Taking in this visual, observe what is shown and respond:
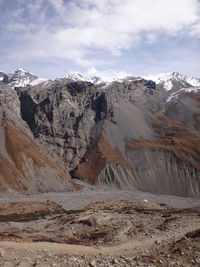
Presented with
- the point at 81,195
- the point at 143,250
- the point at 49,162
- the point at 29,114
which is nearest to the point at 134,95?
the point at 29,114

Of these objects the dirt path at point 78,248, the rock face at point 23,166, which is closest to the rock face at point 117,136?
the rock face at point 23,166

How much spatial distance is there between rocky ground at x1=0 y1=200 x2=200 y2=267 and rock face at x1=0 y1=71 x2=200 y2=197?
36876 mm

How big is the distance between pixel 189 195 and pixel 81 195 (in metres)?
25.8

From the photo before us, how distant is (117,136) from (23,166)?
3127 centimetres

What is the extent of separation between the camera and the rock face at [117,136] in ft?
323

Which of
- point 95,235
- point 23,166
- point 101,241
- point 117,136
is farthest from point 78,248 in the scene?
point 117,136

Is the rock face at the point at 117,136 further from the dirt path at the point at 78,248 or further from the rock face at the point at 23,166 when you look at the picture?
the dirt path at the point at 78,248

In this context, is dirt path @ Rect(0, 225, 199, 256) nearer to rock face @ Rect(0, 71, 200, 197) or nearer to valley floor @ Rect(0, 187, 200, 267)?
valley floor @ Rect(0, 187, 200, 267)

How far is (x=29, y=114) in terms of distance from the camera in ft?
408

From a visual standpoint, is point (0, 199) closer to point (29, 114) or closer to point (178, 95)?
point (29, 114)

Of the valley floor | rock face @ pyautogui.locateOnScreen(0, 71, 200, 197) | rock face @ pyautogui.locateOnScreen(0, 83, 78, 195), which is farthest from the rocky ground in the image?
rock face @ pyautogui.locateOnScreen(0, 71, 200, 197)

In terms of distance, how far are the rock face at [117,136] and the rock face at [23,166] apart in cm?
867

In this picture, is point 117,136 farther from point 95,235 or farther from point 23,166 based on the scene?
point 95,235

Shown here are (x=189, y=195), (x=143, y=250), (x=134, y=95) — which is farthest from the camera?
(x=134, y=95)
